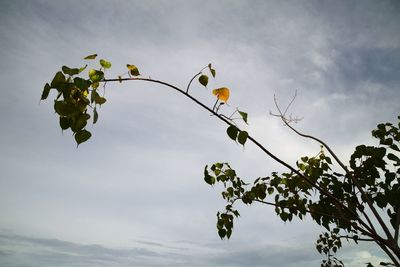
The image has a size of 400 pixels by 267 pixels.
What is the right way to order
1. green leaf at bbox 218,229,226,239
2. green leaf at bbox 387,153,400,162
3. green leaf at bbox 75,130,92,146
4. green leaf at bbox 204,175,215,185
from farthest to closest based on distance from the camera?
green leaf at bbox 218,229,226,239, green leaf at bbox 204,175,215,185, green leaf at bbox 387,153,400,162, green leaf at bbox 75,130,92,146

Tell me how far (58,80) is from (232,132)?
1.15 m


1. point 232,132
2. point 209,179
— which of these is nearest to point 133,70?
point 232,132

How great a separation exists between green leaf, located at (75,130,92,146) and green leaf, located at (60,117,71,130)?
0.25 feet

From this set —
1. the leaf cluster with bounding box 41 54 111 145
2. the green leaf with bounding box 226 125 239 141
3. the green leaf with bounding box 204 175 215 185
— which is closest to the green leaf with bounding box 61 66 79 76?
the leaf cluster with bounding box 41 54 111 145

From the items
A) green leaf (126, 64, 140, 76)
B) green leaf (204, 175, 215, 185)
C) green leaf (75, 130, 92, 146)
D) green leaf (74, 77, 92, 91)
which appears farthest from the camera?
green leaf (204, 175, 215, 185)

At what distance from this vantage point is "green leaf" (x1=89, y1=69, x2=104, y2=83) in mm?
1753

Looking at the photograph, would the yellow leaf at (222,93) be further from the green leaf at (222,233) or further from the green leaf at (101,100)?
the green leaf at (222,233)

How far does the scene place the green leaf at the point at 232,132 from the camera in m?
1.94

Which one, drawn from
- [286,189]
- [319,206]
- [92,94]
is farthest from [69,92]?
[286,189]

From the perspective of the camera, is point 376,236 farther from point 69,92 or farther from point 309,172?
point 69,92

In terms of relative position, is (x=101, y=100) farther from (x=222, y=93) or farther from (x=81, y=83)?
(x=222, y=93)

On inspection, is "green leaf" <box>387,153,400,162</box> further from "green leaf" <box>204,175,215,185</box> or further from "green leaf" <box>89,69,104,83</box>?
"green leaf" <box>89,69,104,83</box>

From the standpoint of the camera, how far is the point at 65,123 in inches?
67.3

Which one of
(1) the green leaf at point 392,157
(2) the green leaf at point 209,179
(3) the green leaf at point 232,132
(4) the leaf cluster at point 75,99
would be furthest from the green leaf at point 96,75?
(1) the green leaf at point 392,157
